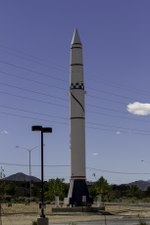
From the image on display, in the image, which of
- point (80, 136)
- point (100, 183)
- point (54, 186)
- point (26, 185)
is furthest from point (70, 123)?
point (26, 185)

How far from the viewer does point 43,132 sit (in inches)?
1463

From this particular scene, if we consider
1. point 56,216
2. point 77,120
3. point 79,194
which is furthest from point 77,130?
point 56,216

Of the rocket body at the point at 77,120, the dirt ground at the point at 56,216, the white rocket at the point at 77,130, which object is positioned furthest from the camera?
the rocket body at the point at 77,120

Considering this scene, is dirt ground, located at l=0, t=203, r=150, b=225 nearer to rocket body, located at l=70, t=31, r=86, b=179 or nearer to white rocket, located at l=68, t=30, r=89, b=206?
white rocket, located at l=68, t=30, r=89, b=206

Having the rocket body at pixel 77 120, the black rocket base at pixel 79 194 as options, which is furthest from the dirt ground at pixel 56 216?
the rocket body at pixel 77 120

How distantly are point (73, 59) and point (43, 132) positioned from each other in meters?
37.9

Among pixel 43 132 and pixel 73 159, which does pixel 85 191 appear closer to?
pixel 73 159

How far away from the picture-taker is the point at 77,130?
7212 cm

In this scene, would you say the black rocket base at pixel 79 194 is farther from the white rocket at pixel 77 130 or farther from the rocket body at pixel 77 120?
the rocket body at pixel 77 120

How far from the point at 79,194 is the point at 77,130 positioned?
799cm

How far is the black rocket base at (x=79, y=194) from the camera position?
230ft

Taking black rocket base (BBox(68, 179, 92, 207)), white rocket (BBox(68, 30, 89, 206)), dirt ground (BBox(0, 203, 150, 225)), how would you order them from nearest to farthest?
dirt ground (BBox(0, 203, 150, 225))
black rocket base (BBox(68, 179, 92, 207))
white rocket (BBox(68, 30, 89, 206))

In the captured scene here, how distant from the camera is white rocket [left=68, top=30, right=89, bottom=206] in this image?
70531 millimetres

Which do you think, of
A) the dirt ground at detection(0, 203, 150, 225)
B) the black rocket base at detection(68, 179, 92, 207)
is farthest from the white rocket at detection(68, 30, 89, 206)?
the dirt ground at detection(0, 203, 150, 225)
